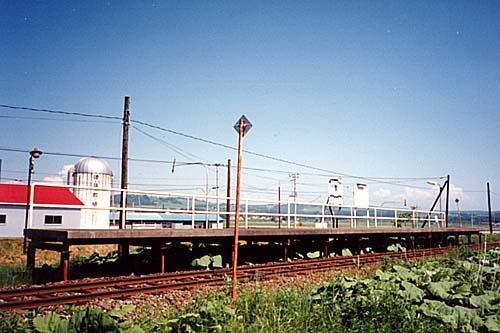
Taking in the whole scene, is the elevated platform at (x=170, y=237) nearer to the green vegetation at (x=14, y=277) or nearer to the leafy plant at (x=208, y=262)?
the green vegetation at (x=14, y=277)

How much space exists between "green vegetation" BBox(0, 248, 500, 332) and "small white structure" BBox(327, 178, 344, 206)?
19.6 meters

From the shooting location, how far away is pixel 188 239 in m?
14.0

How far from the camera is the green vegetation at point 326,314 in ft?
17.2

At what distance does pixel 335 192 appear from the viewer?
92.2ft

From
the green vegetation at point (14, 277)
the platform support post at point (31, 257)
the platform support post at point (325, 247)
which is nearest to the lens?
the green vegetation at point (14, 277)

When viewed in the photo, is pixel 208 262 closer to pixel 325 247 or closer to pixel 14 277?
pixel 14 277

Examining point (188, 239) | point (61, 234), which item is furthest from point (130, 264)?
point (61, 234)

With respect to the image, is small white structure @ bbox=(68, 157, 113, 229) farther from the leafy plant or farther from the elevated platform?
the leafy plant

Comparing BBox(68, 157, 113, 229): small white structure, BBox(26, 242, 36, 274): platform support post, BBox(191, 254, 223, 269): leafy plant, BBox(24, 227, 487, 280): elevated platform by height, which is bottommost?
BBox(191, 254, 223, 269): leafy plant

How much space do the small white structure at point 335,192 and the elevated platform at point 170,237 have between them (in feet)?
17.3

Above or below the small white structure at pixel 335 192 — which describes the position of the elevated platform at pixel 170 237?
below

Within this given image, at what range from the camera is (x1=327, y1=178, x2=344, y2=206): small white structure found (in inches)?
1098

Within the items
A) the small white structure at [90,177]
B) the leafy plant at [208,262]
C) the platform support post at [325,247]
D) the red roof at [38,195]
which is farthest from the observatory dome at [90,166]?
the leafy plant at [208,262]

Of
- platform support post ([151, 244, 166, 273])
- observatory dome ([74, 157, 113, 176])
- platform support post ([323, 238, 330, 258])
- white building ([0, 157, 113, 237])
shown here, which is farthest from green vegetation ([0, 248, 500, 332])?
observatory dome ([74, 157, 113, 176])
